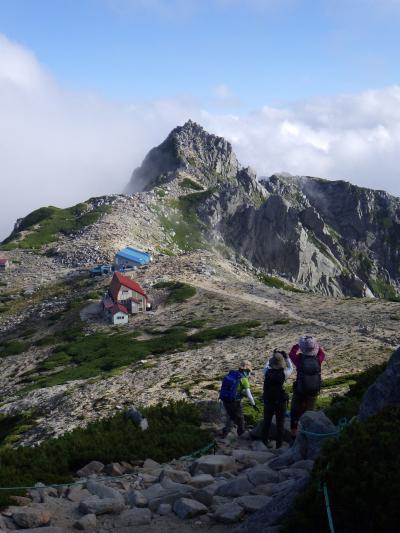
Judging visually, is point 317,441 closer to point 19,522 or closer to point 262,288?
point 19,522

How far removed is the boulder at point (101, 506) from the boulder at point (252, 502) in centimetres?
248

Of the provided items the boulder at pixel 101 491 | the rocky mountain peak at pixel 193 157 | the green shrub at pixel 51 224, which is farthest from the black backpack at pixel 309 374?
the rocky mountain peak at pixel 193 157

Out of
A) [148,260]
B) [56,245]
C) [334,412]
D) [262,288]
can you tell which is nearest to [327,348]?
[334,412]

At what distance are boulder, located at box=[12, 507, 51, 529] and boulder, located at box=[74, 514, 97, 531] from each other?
0.62 m

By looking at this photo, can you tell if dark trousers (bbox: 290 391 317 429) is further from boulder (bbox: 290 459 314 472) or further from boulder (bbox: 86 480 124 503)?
boulder (bbox: 86 480 124 503)

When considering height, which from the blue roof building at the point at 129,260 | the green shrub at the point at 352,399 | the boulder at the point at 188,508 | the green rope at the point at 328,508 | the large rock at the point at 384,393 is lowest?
the boulder at the point at 188,508

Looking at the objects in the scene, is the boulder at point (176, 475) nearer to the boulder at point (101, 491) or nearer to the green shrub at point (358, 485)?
the boulder at point (101, 491)

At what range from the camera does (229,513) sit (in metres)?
9.91

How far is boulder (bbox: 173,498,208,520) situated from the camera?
10.4m

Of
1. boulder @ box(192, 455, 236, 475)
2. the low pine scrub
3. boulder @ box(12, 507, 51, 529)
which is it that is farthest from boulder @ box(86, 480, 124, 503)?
boulder @ box(192, 455, 236, 475)

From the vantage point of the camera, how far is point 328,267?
138 meters

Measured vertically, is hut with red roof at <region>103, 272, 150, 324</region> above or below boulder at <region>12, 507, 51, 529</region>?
above

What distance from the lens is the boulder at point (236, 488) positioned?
11.0 m

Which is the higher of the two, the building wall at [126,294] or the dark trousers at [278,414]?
the building wall at [126,294]
